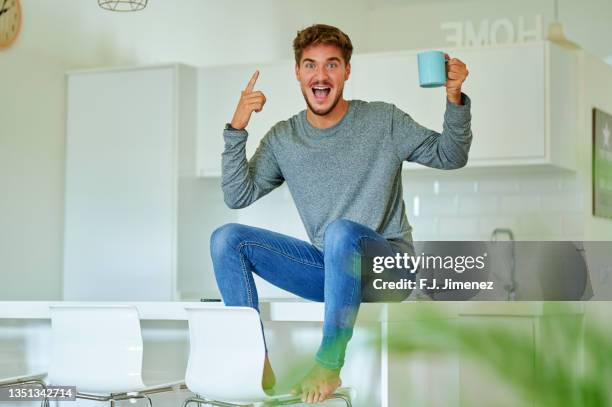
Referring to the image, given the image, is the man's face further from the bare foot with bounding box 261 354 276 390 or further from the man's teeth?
the bare foot with bounding box 261 354 276 390

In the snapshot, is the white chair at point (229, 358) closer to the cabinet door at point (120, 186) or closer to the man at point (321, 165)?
the man at point (321, 165)

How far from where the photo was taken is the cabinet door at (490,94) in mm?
4570

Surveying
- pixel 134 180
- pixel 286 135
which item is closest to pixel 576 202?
pixel 134 180

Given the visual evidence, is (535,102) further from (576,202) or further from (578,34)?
(578,34)

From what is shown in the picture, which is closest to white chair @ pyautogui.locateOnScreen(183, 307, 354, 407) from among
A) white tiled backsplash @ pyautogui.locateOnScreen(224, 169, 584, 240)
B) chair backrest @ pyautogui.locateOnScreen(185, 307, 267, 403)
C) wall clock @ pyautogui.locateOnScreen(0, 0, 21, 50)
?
chair backrest @ pyautogui.locateOnScreen(185, 307, 267, 403)

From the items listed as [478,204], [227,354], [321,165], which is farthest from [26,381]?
[478,204]

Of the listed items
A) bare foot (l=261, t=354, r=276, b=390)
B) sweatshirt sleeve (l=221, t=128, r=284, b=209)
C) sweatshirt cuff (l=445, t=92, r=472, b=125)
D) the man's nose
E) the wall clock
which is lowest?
bare foot (l=261, t=354, r=276, b=390)

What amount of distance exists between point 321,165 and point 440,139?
0.33 metres

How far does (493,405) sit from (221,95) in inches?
185

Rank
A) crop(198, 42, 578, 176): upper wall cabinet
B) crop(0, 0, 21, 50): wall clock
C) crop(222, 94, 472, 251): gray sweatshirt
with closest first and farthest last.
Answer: crop(222, 94, 472, 251): gray sweatshirt, crop(0, 0, 21, 50): wall clock, crop(198, 42, 578, 176): upper wall cabinet

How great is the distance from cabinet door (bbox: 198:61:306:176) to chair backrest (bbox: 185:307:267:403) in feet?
Result: 8.49

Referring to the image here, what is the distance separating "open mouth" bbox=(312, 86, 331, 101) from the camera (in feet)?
8.70

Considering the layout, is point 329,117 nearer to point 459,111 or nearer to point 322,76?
point 322,76

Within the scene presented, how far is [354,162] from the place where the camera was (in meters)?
2.60
